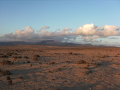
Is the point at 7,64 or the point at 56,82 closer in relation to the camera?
the point at 56,82

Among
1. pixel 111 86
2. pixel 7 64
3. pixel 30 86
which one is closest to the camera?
pixel 30 86

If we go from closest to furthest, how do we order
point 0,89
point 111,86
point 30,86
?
point 0,89, point 30,86, point 111,86

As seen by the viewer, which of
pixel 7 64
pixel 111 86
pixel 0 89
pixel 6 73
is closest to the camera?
pixel 0 89

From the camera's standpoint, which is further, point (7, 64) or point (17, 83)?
point (7, 64)

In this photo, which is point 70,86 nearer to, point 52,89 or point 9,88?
point 52,89

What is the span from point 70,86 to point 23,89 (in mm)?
3463

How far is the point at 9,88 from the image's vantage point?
963 centimetres

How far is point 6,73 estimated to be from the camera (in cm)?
1305

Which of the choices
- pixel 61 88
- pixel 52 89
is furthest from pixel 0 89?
pixel 61 88

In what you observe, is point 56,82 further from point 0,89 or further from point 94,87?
point 0,89

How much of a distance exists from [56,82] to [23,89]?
286 cm

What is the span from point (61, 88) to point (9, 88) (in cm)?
368

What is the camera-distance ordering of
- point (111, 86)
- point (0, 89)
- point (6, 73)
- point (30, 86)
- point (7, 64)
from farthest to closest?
point (7, 64), point (6, 73), point (111, 86), point (30, 86), point (0, 89)

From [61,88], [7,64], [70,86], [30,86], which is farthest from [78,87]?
[7,64]
